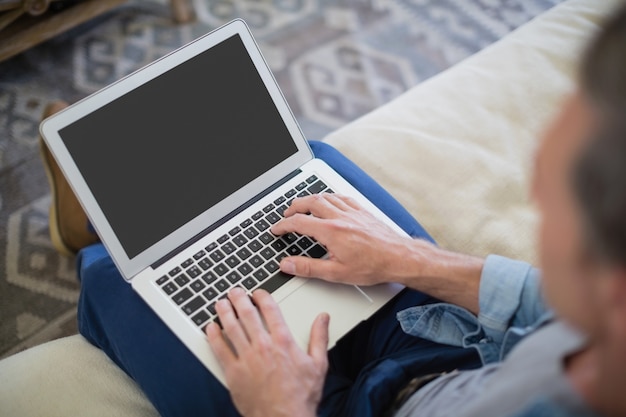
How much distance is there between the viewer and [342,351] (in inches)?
35.9

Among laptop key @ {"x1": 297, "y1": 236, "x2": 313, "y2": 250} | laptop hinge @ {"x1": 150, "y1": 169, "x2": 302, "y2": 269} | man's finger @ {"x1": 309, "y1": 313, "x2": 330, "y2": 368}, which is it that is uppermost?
laptop hinge @ {"x1": 150, "y1": 169, "x2": 302, "y2": 269}

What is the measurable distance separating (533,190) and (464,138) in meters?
0.60

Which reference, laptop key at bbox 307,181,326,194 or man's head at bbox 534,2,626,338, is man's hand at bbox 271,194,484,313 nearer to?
laptop key at bbox 307,181,326,194

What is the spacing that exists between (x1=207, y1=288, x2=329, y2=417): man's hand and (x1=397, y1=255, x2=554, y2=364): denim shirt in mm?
149

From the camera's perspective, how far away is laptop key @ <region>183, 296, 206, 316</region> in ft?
2.63

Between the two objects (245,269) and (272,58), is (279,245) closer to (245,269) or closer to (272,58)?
(245,269)

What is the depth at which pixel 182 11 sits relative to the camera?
1.88m

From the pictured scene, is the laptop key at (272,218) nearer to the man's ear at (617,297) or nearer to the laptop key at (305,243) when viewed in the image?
the laptop key at (305,243)

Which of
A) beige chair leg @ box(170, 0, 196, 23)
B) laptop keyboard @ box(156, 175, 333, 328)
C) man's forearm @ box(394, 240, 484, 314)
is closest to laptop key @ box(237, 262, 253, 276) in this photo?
laptop keyboard @ box(156, 175, 333, 328)

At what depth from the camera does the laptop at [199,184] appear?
0.80m

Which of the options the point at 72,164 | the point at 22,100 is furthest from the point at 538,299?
the point at 22,100

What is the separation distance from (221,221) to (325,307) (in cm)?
21

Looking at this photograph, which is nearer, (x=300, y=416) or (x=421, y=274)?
(x=300, y=416)

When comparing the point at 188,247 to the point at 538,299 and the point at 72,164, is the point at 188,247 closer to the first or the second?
the point at 72,164
